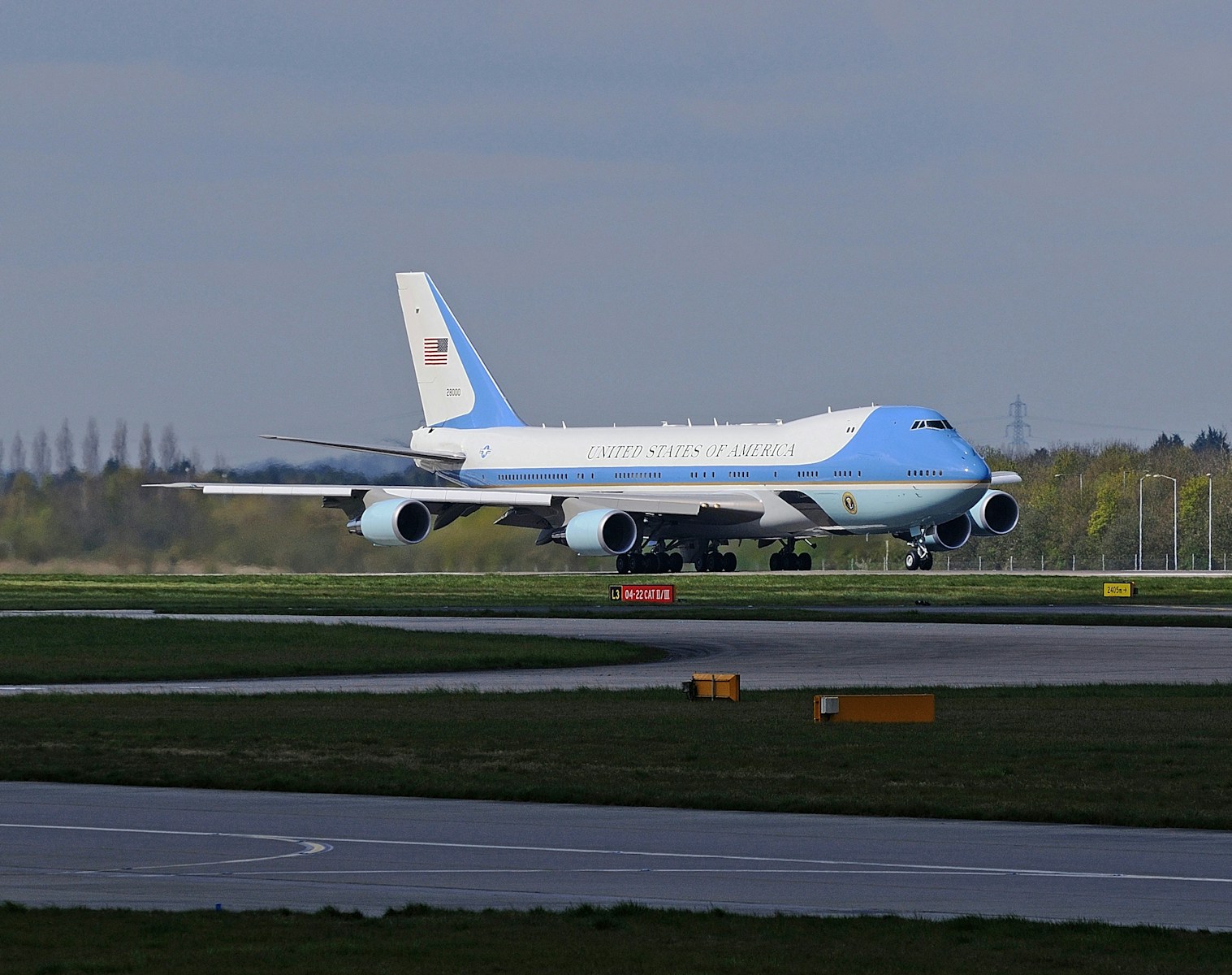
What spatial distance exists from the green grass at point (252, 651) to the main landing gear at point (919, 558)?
34.3 m

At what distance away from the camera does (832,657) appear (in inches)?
1474

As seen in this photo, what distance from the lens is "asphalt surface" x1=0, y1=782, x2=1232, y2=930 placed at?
43.1ft

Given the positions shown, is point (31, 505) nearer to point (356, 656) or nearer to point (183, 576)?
point (183, 576)

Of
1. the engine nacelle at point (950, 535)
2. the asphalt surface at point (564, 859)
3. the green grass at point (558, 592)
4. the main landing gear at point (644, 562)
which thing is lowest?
the asphalt surface at point (564, 859)

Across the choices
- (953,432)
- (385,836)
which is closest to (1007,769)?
(385,836)

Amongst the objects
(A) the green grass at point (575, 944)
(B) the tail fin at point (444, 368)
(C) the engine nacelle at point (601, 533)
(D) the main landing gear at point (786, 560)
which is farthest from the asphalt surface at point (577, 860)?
(B) the tail fin at point (444, 368)

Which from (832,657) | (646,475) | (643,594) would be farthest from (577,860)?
(646,475)

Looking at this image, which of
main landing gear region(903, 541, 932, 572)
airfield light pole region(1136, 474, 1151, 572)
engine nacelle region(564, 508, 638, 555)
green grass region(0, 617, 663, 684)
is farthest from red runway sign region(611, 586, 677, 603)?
airfield light pole region(1136, 474, 1151, 572)

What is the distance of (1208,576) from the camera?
83500mm

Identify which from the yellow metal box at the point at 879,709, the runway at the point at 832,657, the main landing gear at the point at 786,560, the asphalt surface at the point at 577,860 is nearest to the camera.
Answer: the asphalt surface at the point at 577,860

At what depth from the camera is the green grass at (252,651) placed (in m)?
36.2

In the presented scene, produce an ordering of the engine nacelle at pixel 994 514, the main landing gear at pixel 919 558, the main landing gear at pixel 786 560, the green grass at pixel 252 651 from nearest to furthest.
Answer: the green grass at pixel 252 651
the main landing gear at pixel 919 558
the engine nacelle at pixel 994 514
the main landing gear at pixel 786 560

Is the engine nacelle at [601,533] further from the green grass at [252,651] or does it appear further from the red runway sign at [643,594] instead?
the green grass at [252,651]

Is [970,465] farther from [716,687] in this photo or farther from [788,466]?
[716,687]
